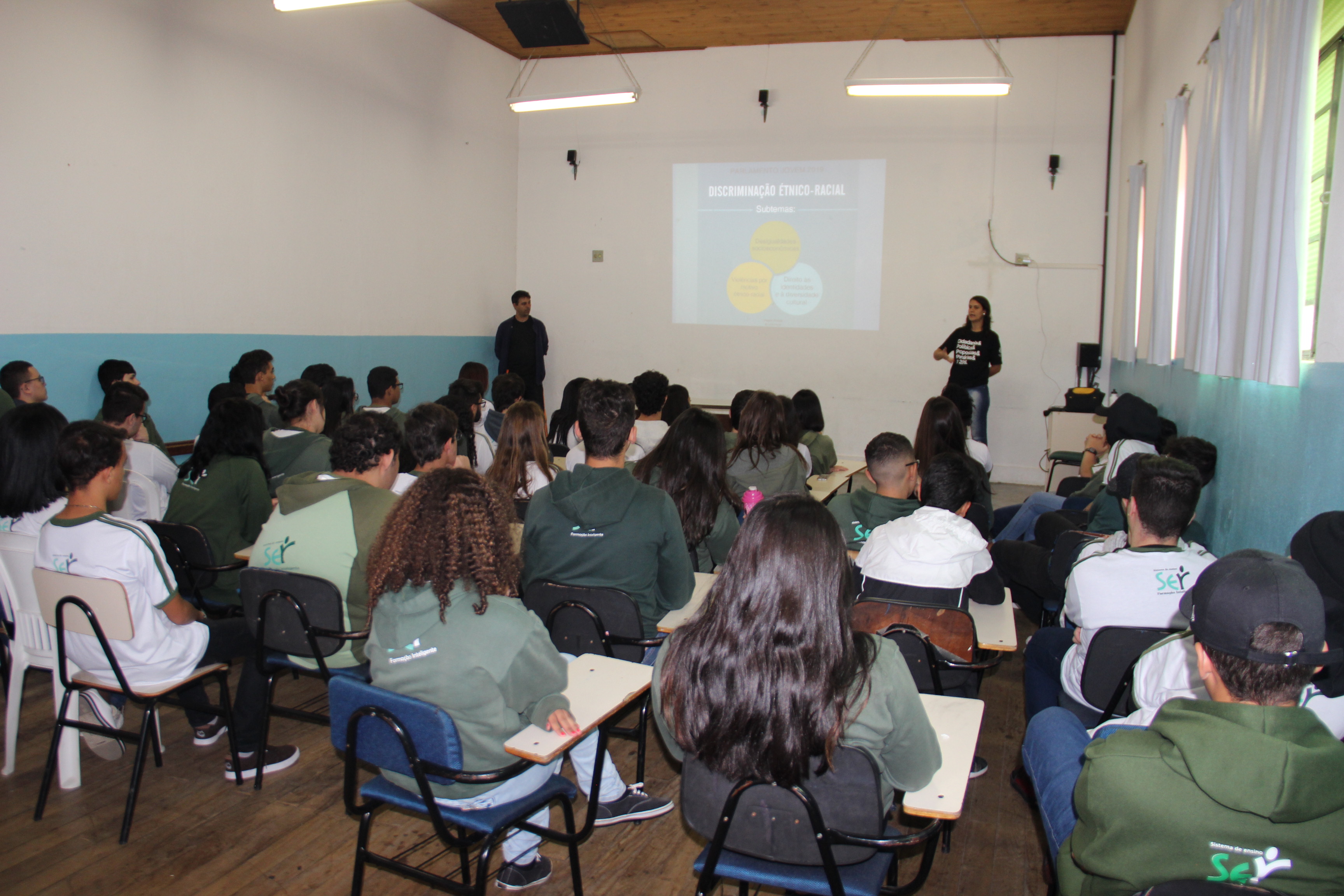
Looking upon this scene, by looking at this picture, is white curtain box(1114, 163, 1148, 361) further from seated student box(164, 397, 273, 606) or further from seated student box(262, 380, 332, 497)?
seated student box(164, 397, 273, 606)

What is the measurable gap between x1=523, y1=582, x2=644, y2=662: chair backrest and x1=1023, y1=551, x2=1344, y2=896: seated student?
1.29 m

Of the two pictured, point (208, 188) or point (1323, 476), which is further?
point (208, 188)

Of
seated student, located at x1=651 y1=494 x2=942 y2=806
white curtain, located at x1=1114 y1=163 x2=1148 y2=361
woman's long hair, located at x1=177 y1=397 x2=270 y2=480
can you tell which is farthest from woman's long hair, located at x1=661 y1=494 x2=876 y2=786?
white curtain, located at x1=1114 y1=163 x2=1148 y2=361

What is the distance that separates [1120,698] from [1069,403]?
5351 mm

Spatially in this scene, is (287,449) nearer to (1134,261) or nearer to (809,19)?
(1134,261)

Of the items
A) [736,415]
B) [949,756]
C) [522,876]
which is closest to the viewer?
[949,756]

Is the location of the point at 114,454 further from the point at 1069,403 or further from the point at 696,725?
the point at 1069,403

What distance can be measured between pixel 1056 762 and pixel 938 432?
Answer: 7.96 ft

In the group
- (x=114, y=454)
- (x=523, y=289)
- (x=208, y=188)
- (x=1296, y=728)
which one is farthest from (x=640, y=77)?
(x=1296, y=728)

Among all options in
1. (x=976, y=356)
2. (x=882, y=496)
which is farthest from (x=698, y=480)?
(x=976, y=356)

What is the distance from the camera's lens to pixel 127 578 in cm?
228

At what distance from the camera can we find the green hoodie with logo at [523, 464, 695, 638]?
239 centimetres

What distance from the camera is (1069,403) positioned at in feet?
22.7

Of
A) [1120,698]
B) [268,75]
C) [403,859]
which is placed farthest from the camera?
[268,75]
